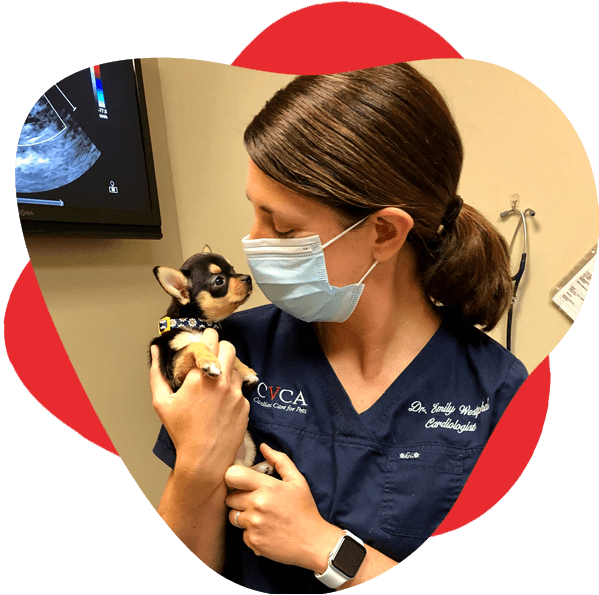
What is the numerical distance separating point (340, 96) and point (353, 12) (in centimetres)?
39

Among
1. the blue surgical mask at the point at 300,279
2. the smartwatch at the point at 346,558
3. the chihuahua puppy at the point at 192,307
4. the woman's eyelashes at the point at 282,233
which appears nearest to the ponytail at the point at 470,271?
the blue surgical mask at the point at 300,279

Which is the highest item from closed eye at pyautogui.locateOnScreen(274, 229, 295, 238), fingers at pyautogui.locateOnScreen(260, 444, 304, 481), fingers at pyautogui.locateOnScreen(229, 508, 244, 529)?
closed eye at pyautogui.locateOnScreen(274, 229, 295, 238)

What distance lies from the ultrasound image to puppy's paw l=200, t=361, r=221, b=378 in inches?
16.5

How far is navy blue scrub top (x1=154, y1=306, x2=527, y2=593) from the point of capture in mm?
1028

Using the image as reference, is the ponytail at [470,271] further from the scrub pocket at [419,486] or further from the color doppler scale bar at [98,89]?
the color doppler scale bar at [98,89]

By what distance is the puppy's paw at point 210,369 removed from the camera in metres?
0.98

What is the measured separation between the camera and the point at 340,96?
95cm

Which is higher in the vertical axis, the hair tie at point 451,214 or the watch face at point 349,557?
the hair tie at point 451,214

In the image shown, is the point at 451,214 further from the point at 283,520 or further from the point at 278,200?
the point at 283,520

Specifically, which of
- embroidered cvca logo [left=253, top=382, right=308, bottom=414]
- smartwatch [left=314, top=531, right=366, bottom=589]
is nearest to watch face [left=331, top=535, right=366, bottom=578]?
smartwatch [left=314, top=531, right=366, bottom=589]

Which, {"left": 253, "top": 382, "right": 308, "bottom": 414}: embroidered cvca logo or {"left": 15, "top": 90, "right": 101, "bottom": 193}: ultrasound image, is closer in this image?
{"left": 15, "top": 90, "right": 101, "bottom": 193}: ultrasound image

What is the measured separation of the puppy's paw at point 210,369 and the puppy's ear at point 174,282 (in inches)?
5.0

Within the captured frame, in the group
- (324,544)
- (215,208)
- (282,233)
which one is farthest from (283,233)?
(324,544)

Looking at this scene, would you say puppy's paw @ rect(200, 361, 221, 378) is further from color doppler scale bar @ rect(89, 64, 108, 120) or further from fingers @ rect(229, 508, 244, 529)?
color doppler scale bar @ rect(89, 64, 108, 120)
